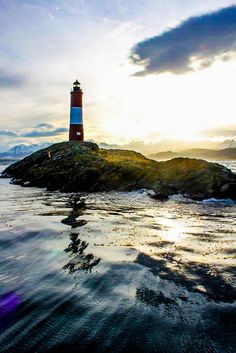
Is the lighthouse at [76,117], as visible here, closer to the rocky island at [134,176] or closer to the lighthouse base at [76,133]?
the lighthouse base at [76,133]

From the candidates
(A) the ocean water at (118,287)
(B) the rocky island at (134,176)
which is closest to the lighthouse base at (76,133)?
(B) the rocky island at (134,176)

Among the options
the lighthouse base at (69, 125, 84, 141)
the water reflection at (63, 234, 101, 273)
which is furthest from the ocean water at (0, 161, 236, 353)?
the lighthouse base at (69, 125, 84, 141)

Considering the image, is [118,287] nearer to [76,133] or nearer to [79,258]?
[79,258]

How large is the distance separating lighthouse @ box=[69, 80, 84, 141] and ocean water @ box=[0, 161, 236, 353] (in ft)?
132

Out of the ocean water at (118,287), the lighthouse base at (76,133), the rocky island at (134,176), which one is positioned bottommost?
the ocean water at (118,287)

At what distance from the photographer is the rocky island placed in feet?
70.4

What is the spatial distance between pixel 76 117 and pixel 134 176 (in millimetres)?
Result: 27513

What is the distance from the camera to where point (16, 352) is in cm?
418

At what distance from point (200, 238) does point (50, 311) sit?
238 inches

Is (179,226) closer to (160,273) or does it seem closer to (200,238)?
(200,238)

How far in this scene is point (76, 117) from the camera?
51.3 meters

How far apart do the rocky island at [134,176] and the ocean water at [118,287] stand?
957 cm

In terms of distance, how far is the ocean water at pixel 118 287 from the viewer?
450 cm

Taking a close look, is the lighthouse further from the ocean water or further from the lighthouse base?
the ocean water
